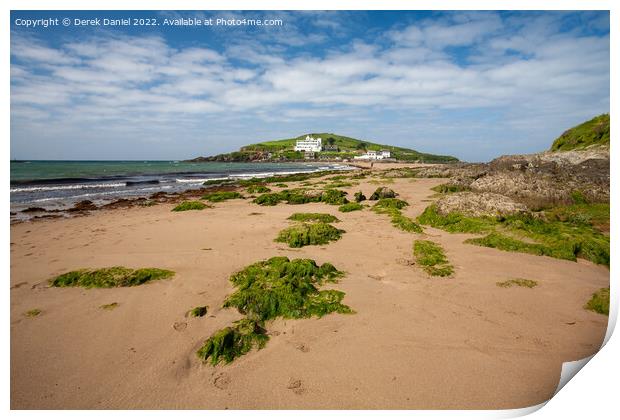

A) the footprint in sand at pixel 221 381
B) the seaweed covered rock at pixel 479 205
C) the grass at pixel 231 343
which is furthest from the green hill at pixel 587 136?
the footprint in sand at pixel 221 381

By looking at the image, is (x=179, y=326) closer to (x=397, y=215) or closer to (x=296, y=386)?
(x=296, y=386)

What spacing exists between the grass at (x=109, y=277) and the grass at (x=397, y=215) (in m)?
6.16

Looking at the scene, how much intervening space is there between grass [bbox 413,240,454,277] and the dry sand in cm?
24

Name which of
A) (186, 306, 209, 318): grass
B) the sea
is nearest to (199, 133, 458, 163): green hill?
the sea

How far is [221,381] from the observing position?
113 inches

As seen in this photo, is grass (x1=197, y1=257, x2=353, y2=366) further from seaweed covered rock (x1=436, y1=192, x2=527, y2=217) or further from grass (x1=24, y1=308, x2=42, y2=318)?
seaweed covered rock (x1=436, y1=192, x2=527, y2=217)

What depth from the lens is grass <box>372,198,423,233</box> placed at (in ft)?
27.7

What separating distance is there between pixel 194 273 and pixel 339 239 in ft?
11.9

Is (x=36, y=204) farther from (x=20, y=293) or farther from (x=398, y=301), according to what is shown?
(x=398, y=301)

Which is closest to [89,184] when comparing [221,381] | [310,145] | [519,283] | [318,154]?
[221,381]

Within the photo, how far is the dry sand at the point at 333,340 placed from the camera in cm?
274

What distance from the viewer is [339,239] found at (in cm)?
766

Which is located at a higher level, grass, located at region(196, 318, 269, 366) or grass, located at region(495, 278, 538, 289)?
grass, located at region(495, 278, 538, 289)

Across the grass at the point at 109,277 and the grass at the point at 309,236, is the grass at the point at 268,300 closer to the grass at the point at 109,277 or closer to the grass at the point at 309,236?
the grass at the point at 109,277
